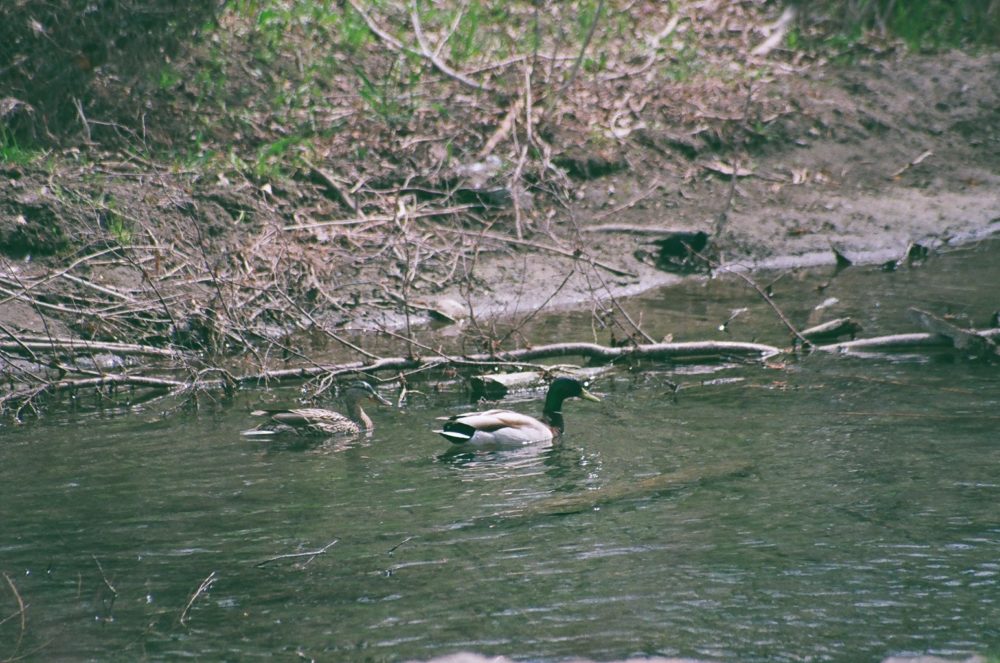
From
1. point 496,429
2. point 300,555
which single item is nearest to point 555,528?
point 300,555

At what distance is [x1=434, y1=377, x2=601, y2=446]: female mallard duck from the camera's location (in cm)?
918

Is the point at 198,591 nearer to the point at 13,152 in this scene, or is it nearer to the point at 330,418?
the point at 330,418

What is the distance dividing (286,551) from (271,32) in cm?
1129

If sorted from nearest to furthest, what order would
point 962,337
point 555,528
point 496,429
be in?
point 555,528 < point 496,429 < point 962,337

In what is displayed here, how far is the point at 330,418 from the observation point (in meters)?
9.77

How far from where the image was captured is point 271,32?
1727 centimetres

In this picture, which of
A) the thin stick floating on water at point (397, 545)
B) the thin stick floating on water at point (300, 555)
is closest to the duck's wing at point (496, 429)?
the thin stick floating on water at point (397, 545)

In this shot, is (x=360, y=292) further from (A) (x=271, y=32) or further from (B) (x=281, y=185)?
(A) (x=271, y=32)

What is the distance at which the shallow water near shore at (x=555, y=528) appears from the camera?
5996mm

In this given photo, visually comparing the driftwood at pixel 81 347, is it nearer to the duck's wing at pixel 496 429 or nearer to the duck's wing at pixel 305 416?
the duck's wing at pixel 305 416

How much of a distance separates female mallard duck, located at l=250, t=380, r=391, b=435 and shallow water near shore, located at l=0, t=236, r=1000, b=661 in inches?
6.3

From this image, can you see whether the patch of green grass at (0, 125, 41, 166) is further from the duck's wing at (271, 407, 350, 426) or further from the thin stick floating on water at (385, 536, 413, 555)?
the thin stick floating on water at (385, 536, 413, 555)

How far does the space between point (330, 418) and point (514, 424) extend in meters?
1.33

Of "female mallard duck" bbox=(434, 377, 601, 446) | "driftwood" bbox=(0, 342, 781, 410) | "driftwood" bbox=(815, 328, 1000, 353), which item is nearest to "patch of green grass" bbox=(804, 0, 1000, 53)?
"driftwood" bbox=(815, 328, 1000, 353)
